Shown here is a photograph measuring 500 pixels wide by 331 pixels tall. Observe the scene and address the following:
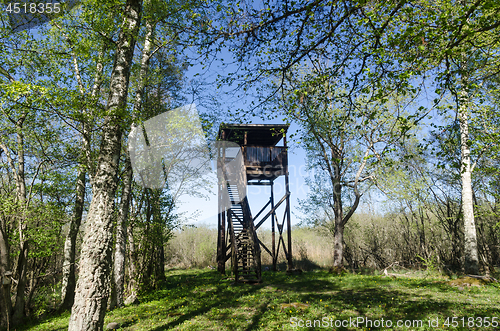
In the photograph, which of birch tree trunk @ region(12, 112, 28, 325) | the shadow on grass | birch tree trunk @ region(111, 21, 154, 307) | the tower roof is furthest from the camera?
the tower roof

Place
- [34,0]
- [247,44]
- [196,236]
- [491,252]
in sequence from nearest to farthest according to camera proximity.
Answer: [247,44], [34,0], [491,252], [196,236]

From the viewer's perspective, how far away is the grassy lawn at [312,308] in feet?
20.6

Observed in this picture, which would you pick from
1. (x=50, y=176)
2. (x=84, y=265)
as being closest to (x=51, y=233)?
(x=50, y=176)

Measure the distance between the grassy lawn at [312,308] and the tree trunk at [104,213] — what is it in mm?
2640

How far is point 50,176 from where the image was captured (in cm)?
1007

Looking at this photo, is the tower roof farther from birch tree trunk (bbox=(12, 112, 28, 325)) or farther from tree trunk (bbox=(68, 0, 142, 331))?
birch tree trunk (bbox=(12, 112, 28, 325))

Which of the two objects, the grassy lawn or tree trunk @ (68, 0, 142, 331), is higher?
tree trunk @ (68, 0, 142, 331)

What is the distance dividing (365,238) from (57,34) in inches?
927

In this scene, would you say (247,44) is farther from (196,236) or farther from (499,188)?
(196,236)

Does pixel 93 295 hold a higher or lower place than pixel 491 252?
higher

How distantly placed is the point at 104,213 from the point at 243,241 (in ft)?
32.4

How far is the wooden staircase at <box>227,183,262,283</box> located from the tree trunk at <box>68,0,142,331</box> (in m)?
7.94

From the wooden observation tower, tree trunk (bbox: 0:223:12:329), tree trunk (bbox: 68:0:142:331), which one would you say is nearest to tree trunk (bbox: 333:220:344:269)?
the wooden observation tower

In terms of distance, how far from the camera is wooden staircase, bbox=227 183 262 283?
1243cm
